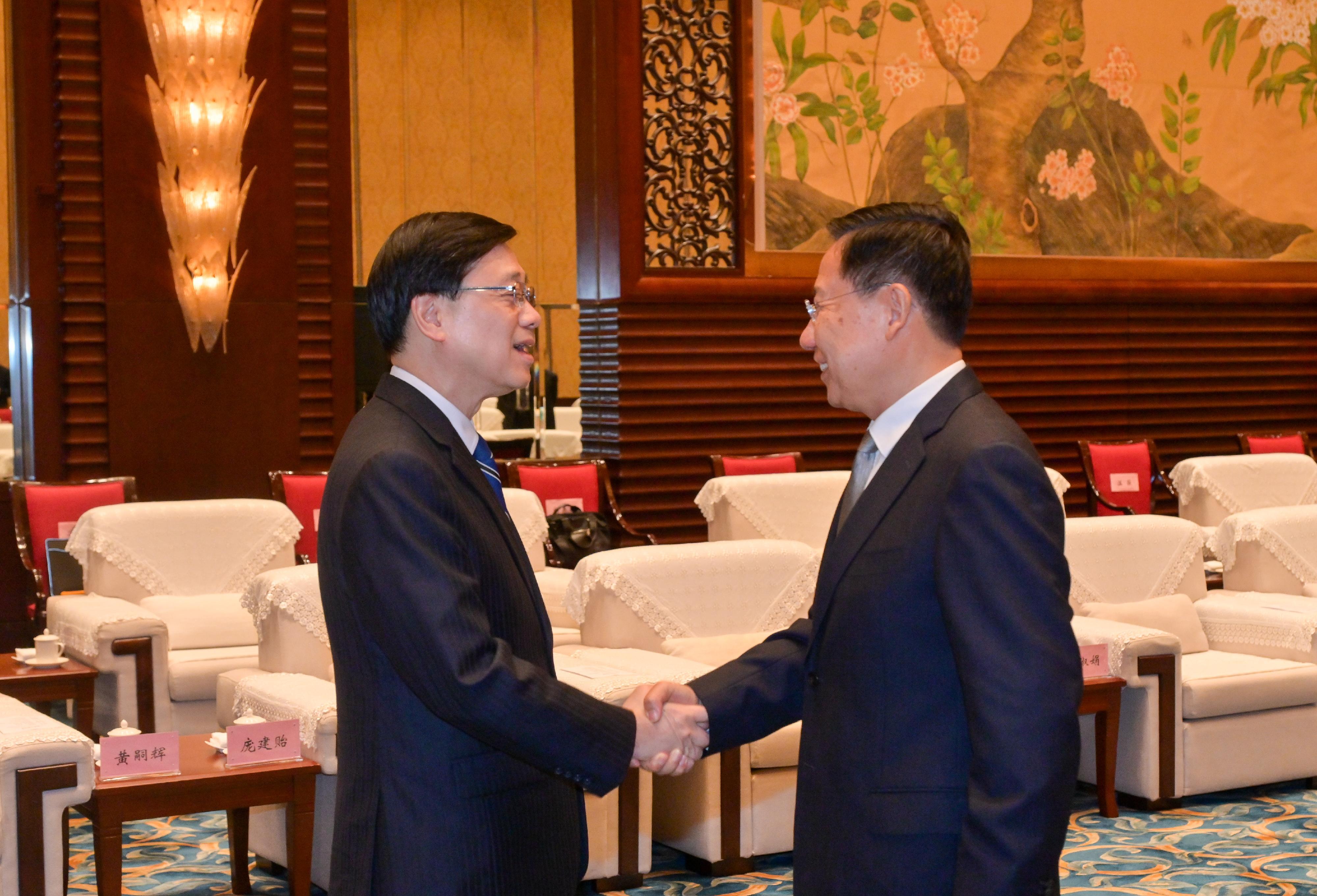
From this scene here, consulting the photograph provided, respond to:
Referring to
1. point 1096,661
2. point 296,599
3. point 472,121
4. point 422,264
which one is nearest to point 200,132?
point 296,599

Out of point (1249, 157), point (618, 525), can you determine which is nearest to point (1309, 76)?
point (1249, 157)

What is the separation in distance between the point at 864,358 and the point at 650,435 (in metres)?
6.26

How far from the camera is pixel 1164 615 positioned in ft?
18.0

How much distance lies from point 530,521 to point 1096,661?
2448 millimetres

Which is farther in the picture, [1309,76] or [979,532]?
[1309,76]

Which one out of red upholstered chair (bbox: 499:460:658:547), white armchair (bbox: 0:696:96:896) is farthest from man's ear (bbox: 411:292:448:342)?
red upholstered chair (bbox: 499:460:658:547)

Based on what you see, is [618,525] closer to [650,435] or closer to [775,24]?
[650,435]

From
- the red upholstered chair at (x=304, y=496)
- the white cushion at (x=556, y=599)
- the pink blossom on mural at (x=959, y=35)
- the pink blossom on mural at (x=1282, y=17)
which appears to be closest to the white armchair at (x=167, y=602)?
the red upholstered chair at (x=304, y=496)

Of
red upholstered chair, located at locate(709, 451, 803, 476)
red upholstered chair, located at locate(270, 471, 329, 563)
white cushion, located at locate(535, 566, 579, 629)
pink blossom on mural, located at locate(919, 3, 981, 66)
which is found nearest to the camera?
white cushion, located at locate(535, 566, 579, 629)

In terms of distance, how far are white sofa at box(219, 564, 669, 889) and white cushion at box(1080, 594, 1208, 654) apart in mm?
1727

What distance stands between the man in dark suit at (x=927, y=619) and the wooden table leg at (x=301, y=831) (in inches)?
84.5

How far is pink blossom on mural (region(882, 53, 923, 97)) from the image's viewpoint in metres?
8.84

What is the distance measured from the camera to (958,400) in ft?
6.00

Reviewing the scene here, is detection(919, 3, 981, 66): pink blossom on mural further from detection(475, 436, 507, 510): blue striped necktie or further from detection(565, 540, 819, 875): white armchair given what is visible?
detection(475, 436, 507, 510): blue striped necktie
